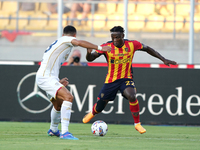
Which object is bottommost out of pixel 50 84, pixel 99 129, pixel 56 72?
pixel 99 129

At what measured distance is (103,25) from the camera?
55.0 feet

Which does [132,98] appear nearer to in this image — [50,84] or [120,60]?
[120,60]

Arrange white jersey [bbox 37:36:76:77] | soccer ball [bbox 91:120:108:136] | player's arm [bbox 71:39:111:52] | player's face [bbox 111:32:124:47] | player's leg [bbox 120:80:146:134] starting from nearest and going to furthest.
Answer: player's arm [bbox 71:39:111:52], white jersey [bbox 37:36:76:77], soccer ball [bbox 91:120:108:136], player's leg [bbox 120:80:146:134], player's face [bbox 111:32:124:47]

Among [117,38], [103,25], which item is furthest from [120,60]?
[103,25]

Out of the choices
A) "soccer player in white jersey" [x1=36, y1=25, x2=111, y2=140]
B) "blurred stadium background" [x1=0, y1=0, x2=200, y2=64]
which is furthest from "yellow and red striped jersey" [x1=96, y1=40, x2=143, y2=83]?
"blurred stadium background" [x1=0, y1=0, x2=200, y2=64]

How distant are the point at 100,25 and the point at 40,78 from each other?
10480 millimetres

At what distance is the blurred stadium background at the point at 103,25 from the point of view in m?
16.3

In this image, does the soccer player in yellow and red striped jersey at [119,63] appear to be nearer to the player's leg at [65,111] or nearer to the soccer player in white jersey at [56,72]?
the soccer player in white jersey at [56,72]

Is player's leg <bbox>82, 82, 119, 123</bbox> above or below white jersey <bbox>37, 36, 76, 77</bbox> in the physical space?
below

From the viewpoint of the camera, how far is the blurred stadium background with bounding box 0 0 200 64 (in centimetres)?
1631

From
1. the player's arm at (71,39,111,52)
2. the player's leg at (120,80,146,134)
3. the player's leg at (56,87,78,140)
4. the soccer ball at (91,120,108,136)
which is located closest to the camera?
the player's arm at (71,39,111,52)

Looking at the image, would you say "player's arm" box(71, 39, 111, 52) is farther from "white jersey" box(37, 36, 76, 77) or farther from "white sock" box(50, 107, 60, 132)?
"white sock" box(50, 107, 60, 132)

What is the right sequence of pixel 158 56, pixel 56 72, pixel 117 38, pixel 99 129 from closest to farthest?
1. pixel 56 72
2. pixel 99 129
3. pixel 117 38
4. pixel 158 56

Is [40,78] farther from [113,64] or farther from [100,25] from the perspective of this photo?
[100,25]
